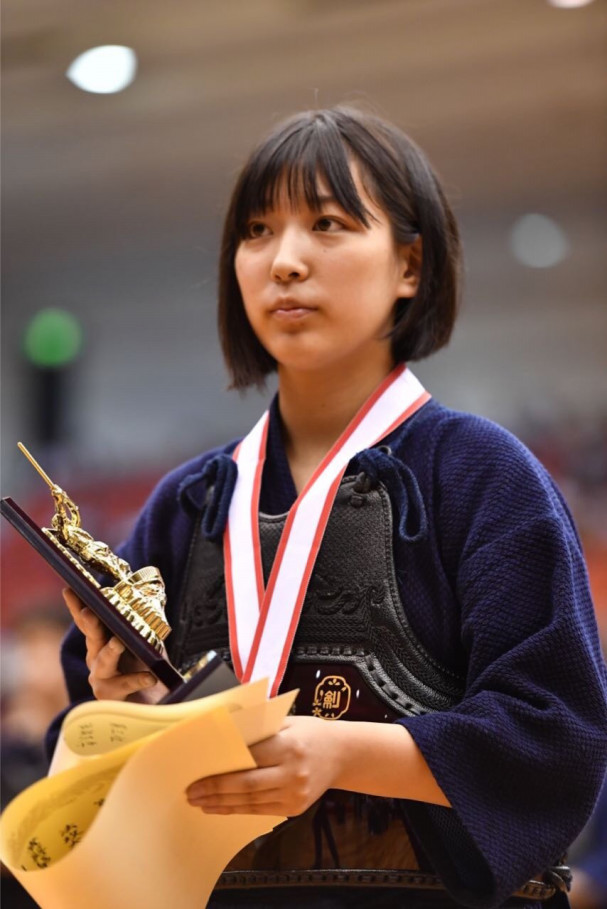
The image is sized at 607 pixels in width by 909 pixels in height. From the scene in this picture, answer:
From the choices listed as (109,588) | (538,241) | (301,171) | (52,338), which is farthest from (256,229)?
(52,338)

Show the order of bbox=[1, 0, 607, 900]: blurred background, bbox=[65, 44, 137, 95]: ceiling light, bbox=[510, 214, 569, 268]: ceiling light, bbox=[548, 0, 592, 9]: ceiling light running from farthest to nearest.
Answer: bbox=[510, 214, 569, 268]: ceiling light, bbox=[65, 44, 137, 95]: ceiling light, bbox=[1, 0, 607, 900]: blurred background, bbox=[548, 0, 592, 9]: ceiling light

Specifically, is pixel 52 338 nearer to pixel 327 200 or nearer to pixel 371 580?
pixel 327 200

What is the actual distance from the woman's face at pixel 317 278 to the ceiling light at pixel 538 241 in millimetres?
4021

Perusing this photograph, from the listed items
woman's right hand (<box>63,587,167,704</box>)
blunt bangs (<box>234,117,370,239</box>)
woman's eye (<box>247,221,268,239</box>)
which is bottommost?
woman's right hand (<box>63,587,167,704</box>)

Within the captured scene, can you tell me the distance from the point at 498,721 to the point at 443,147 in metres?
3.87

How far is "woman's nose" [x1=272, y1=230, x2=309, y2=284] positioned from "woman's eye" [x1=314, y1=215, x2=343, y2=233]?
27 mm

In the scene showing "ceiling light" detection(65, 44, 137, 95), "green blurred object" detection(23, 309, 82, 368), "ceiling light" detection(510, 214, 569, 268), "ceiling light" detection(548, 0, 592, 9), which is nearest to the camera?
"ceiling light" detection(548, 0, 592, 9)

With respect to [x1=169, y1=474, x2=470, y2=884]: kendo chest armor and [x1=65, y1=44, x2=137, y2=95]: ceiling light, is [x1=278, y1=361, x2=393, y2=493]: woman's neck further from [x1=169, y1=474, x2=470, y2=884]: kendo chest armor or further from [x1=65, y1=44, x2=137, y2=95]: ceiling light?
[x1=65, y1=44, x2=137, y2=95]: ceiling light

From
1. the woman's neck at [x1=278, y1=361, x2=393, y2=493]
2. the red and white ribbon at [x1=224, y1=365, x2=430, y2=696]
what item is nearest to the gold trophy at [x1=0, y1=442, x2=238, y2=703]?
the red and white ribbon at [x1=224, y1=365, x2=430, y2=696]

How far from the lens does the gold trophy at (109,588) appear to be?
0.97 m

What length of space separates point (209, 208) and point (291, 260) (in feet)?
13.4

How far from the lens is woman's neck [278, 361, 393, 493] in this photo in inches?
50.9

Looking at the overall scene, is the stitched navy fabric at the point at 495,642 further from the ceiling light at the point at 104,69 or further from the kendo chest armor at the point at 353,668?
the ceiling light at the point at 104,69

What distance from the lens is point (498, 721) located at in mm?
1001
